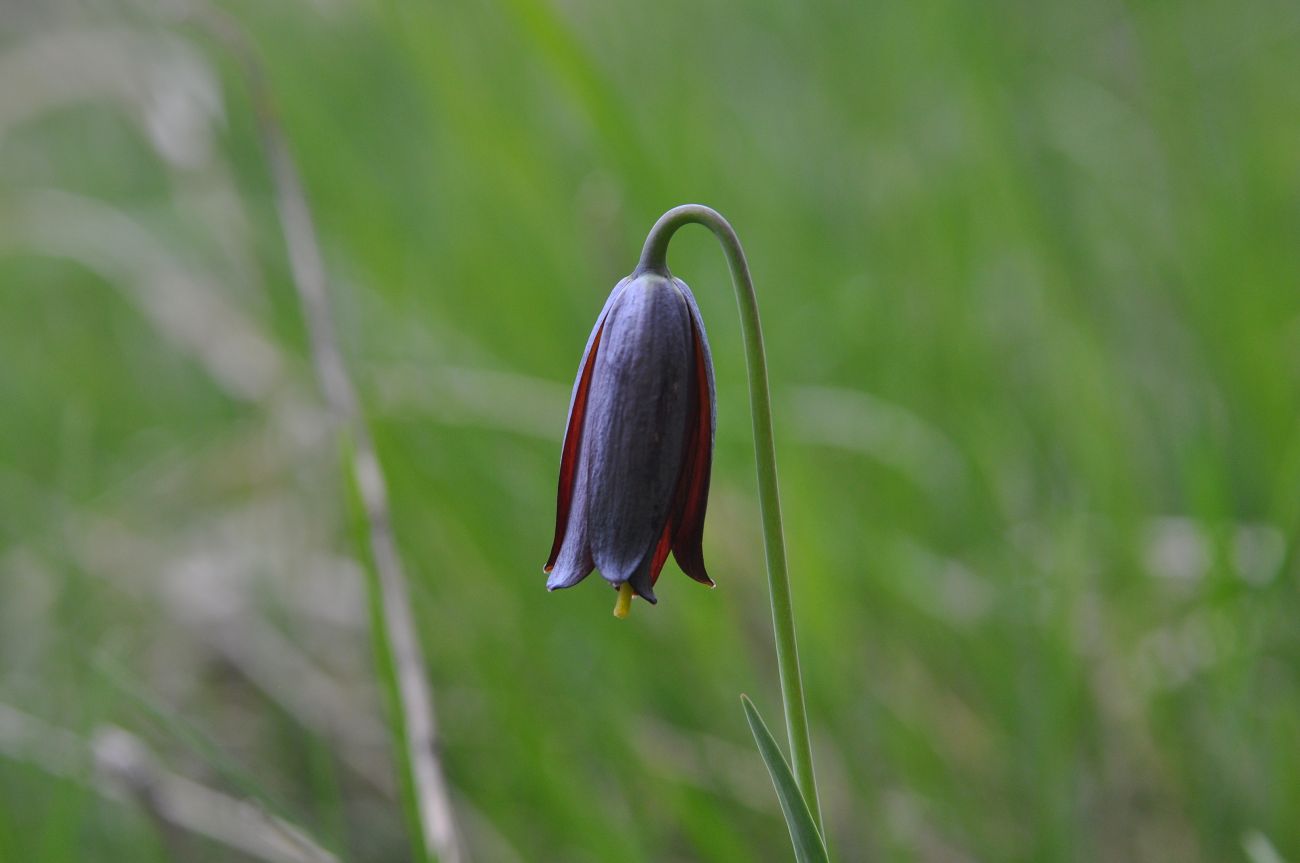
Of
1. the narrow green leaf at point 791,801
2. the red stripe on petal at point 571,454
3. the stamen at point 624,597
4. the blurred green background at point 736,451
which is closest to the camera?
the narrow green leaf at point 791,801

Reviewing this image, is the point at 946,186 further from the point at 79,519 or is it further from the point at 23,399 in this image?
the point at 23,399

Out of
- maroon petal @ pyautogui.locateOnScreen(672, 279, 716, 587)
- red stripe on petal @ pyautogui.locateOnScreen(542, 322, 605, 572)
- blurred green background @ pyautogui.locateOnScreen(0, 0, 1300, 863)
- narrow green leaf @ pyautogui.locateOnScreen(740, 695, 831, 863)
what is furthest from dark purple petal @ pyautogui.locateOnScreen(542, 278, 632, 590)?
blurred green background @ pyautogui.locateOnScreen(0, 0, 1300, 863)

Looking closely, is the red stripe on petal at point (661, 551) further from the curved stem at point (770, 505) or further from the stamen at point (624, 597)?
the curved stem at point (770, 505)

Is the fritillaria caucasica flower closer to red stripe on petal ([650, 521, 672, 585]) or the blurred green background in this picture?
red stripe on petal ([650, 521, 672, 585])


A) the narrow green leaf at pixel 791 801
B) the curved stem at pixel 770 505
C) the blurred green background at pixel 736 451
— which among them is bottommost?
the narrow green leaf at pixel 791 801

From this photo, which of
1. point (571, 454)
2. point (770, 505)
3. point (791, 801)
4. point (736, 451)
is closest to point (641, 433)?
point (571, 454)

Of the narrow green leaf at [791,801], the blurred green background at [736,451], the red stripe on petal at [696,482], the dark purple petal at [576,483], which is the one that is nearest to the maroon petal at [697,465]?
the red stripe on petal at [696,482]

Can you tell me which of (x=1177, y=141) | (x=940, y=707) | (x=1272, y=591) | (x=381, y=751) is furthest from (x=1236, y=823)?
(x=1177, y=141)
